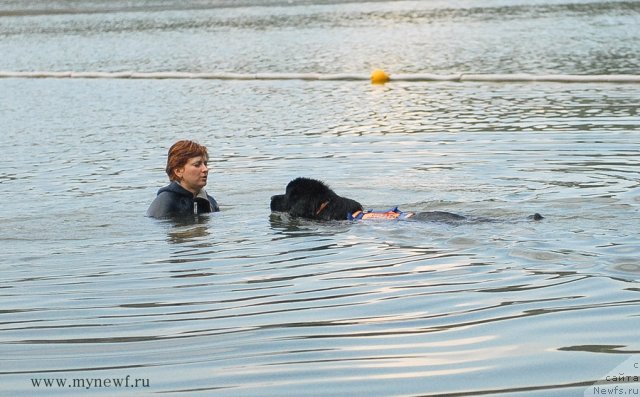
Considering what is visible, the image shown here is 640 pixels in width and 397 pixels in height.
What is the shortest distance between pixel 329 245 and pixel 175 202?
6.39 ft

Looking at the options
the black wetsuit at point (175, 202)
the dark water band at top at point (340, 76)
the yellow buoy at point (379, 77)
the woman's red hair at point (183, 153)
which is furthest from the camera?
the yellow buoy at point (379, 77)

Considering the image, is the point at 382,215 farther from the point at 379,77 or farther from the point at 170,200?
the point at 379,77

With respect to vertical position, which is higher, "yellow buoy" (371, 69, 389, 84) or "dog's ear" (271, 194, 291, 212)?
"dog's ear" (271, 194, 291, 212)

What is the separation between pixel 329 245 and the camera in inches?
363

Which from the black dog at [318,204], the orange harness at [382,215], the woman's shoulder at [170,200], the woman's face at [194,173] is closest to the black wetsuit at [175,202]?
the woman's shoulder at [170,200]

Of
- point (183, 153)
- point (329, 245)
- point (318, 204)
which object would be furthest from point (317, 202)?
point (183, 153)

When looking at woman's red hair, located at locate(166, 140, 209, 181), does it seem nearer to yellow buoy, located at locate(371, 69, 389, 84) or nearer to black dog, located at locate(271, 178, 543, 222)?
black dog, located at locate(271, 178, 543, 222)

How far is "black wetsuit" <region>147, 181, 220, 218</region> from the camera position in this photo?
1059cm

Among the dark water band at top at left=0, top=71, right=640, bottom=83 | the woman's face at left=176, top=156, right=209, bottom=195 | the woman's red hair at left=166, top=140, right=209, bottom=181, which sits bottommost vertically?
the dark water band at top at left=0, top=71, right=640, bottom=83

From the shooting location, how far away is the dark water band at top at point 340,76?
823 inches

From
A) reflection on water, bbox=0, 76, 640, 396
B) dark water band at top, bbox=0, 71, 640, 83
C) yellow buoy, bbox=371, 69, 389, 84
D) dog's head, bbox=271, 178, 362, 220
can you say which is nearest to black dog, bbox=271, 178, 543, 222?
dog's head, bbox=271, 178, 362, 220

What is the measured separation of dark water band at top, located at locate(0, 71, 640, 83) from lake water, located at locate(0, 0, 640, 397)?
56 cm

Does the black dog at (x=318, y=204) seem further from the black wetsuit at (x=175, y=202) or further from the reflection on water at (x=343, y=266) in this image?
the black wetsuit at (x=175, y=202)

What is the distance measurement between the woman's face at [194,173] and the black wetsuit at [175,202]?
0.33ft
